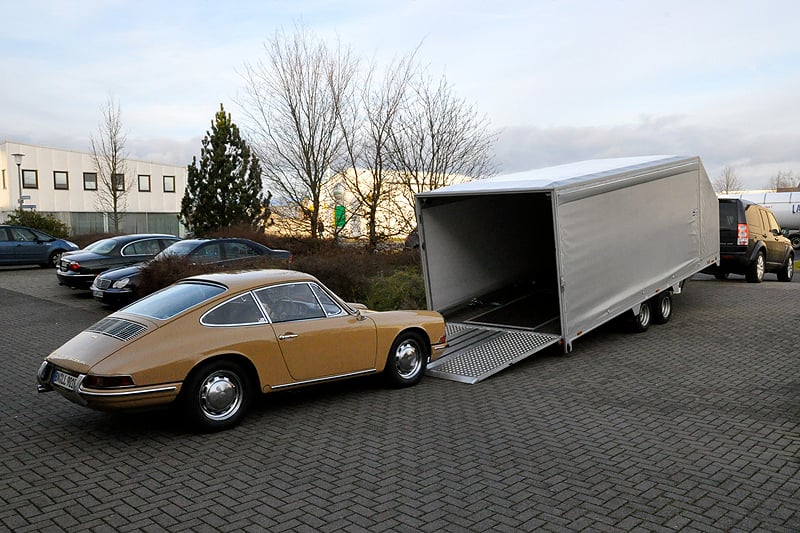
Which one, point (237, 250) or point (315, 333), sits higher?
point (237, 250)

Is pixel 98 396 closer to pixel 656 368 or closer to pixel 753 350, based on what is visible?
pixel 656 368

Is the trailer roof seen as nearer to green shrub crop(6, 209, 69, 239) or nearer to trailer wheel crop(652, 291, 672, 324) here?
trailer wheel crop(652, 291, 672, 324)

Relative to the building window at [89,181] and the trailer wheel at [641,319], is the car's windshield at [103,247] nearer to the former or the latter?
the trailer wheel at [641,319]

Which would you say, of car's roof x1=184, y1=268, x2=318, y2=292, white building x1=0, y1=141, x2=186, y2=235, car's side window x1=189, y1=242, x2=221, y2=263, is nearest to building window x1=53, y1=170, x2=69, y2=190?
white building x1=0, y1=141, x2=186, y2=235

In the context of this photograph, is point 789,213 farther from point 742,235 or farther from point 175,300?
point 175,300

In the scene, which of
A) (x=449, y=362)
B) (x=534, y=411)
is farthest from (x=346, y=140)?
(x=534, y=411)

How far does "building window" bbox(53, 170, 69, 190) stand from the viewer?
44.0 meters

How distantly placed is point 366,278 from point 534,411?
6.89 metres

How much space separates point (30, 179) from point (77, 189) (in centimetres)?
300

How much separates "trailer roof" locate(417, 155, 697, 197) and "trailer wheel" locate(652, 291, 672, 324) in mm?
2277

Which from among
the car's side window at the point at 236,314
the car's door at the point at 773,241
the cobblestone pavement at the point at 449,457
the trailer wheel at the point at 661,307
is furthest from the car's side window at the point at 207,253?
the car's door at the point at 773,241

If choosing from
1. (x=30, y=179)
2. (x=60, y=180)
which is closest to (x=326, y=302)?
(x=30, y=179)

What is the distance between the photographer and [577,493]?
16.1 ft

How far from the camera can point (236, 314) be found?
263 inches
